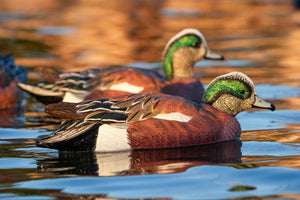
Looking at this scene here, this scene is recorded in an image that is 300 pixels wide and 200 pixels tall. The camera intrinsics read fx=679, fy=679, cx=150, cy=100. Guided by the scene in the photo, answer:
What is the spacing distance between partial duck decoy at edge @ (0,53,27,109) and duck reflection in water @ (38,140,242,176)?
4193 millimetres

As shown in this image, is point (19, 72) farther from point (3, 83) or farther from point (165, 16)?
point (165, 16)

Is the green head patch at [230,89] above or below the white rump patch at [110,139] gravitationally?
above

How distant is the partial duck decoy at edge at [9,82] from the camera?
39.9 feet

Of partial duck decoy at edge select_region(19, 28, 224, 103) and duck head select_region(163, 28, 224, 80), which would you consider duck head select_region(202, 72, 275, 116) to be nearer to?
partial duck decoy at edge select_region(19, 28, 224, 103)

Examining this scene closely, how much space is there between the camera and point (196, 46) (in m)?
11.8

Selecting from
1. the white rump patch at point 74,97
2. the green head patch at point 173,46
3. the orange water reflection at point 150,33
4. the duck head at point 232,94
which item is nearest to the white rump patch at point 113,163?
the duck head at point 232,94

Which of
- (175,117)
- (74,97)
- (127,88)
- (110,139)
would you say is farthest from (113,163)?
(74,97)

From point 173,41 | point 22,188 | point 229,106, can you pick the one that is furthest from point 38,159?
point 173,41

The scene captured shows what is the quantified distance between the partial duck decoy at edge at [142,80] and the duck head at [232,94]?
6.55ft

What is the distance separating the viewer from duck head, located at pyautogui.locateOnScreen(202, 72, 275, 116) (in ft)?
28.7

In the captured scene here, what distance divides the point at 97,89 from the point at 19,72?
112 inches

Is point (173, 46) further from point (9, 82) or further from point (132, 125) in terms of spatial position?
point (132, 125)

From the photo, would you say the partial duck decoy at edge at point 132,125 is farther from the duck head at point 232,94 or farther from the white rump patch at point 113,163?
the duck head at point 232,94

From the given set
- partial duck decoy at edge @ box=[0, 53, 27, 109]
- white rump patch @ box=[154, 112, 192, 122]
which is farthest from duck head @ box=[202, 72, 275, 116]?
partial duck decoy at edge @ box=[0, 53, 27, 109]
